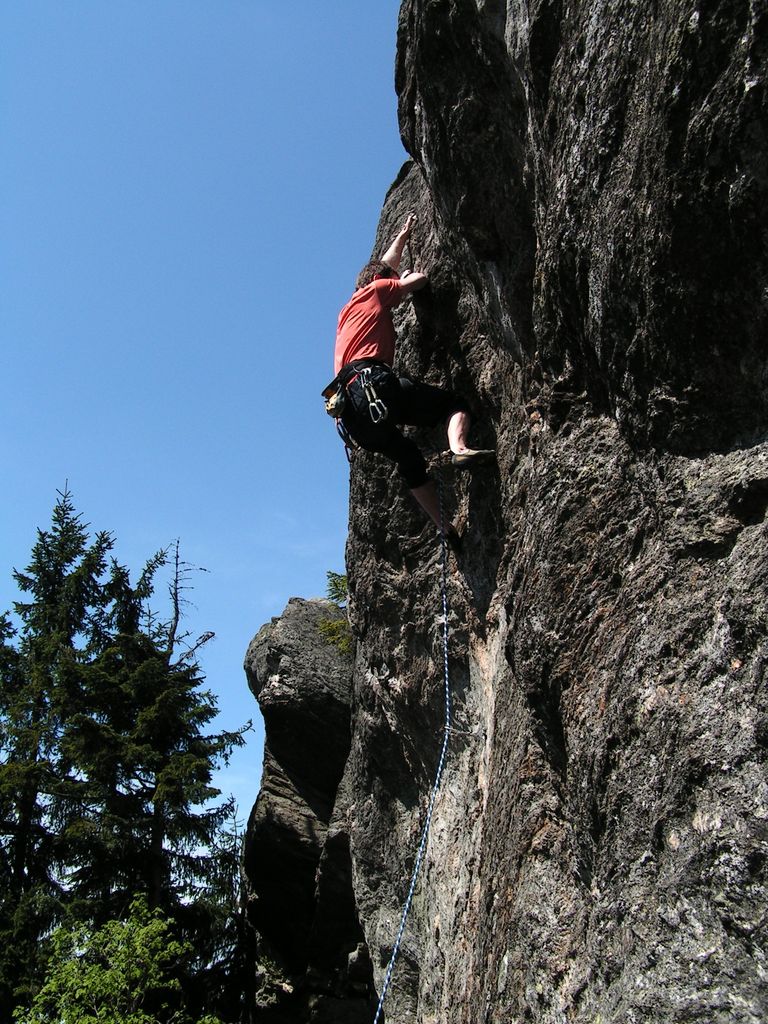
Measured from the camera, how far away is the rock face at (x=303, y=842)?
12.5m

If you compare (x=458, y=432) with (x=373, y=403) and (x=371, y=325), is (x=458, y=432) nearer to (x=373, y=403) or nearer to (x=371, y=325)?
(x=373, y=403)

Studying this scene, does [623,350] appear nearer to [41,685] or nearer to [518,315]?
[518,315]

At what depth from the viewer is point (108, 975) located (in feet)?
45.4

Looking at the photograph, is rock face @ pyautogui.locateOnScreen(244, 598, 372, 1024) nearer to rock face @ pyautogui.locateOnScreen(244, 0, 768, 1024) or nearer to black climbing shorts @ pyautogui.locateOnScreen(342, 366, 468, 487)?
rock face @ pyautogui.locateOnScreen(244, 0, 768, 1024)

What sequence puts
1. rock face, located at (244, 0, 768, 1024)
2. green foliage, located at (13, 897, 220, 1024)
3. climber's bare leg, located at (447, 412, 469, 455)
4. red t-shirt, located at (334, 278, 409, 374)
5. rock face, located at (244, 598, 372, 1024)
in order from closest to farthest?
rock face, located at (244, 0, 768, 1024)
climber's bare leg, located at (447, 412, 469, 455)
red t-shirt, located at (334, 278, 409, 374)
rock face, located at (244, 598, 372, 1024)
green foliage, located at (13, 897, 220, 1024)

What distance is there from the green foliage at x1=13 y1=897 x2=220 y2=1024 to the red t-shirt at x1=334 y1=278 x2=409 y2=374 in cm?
1056

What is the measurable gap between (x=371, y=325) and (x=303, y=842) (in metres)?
8.63

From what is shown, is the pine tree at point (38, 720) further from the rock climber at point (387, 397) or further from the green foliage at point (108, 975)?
the rock climber at point (387, 397)

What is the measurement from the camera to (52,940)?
1479cm

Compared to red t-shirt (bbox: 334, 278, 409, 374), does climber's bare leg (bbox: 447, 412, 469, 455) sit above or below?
below

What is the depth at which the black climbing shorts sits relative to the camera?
6758mm

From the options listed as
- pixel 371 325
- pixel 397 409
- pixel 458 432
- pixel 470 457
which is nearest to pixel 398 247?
pixel 371 325

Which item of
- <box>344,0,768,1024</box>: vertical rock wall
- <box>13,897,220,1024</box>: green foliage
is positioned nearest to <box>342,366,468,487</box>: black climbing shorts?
<box>344,0,768,1024</box>: vertical rock wall

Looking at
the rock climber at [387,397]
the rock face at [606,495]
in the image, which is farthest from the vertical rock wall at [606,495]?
the rock climber at [387,397]
